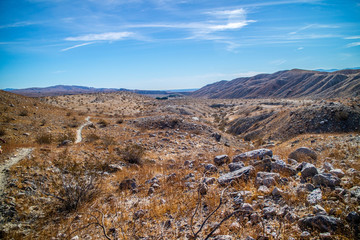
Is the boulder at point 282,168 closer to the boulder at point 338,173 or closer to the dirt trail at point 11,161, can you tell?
the boulder at point 338,173

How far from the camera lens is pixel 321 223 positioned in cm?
243

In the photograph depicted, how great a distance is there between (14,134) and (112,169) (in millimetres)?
8190

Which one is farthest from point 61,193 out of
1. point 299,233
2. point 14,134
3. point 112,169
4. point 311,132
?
point 311,132

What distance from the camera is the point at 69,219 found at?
12.4 ft

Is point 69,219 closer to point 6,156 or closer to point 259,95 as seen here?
point 6,156

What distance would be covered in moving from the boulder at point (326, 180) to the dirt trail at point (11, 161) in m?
7.75

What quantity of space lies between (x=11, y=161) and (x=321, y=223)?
919 centimetres

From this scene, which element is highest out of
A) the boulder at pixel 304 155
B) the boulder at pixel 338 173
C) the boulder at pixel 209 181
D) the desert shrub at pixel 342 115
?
the desert shrub at pixel 342 115

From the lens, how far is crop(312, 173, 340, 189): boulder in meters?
3.25

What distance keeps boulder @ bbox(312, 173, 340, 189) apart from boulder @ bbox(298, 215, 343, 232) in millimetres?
1093

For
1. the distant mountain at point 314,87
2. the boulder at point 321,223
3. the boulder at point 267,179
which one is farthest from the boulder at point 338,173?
the distant mountain at point 314,87

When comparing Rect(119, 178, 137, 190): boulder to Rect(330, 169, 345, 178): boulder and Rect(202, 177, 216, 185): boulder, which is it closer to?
Rect(202, 177, 216, 185): boulder

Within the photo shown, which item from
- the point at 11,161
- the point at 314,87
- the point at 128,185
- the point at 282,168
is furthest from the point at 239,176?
the point at 314,87

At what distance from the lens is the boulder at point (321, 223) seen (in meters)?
2.36
